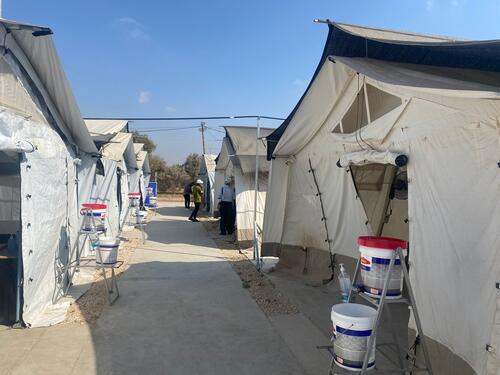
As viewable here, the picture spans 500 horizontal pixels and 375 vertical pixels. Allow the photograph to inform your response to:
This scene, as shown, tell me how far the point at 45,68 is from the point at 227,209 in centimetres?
820

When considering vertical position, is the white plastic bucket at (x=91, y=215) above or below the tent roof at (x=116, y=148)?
below

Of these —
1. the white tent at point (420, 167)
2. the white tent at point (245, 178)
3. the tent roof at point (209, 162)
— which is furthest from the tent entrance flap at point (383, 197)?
the tent roof at point (209, 162)

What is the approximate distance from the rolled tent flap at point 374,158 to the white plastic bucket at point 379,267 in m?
1.19

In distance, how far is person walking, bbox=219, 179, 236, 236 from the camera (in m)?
12.6

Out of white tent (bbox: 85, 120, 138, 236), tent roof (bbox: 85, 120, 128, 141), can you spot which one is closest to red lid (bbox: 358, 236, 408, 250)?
white tent (bbox: 85, 120, 138, 236)

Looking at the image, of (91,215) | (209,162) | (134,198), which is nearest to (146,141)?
(209,162)

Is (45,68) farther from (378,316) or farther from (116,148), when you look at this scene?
(116,148)

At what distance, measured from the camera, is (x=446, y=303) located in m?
3.24

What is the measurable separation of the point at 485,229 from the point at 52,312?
16.2ft

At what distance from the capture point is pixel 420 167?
3.78 m

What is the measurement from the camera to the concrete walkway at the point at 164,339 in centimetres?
372

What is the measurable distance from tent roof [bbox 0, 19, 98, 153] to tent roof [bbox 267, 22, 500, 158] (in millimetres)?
3328

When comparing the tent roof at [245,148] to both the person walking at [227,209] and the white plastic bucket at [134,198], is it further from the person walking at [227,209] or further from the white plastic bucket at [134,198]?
the white plastic bucket at [134,198]

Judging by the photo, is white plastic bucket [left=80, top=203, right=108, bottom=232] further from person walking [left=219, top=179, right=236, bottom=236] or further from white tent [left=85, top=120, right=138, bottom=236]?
person walking [left=219, top=179, right=236, bottom=236]
